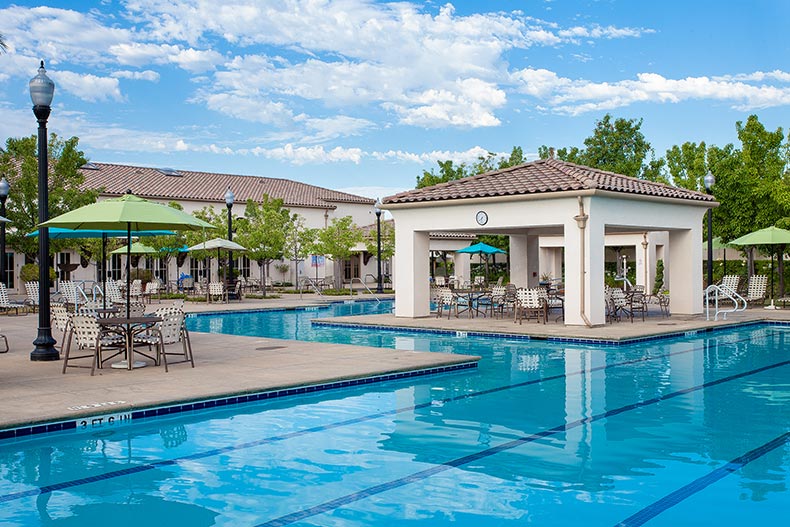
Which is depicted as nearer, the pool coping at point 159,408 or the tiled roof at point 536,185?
the pool coping at point 159,408

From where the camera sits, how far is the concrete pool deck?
8.72 meters

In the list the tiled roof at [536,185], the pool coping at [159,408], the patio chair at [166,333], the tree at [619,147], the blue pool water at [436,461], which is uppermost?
the tree at [619,147]

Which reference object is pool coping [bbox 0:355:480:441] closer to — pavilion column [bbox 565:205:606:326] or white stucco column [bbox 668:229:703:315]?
pavilion column [bbox 565:205:606:326]

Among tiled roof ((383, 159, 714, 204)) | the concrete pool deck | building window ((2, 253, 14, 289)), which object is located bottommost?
the concrete pool deck

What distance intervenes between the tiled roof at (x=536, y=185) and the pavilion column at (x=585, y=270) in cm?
92

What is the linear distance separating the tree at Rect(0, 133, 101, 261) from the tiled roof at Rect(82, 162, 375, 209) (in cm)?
1001

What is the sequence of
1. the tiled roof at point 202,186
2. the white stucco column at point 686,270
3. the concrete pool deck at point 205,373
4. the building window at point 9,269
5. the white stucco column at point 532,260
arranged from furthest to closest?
the tiled roof at point 202,186, the building window at point 9,269, the white stucco column at point 532,260, the white stucco column at point 686,270, the concrete pool deck at point 205,373

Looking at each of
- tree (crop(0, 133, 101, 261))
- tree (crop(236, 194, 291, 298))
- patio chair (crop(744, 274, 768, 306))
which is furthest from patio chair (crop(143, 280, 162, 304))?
patio chair (crop(744, 274, 768, 306))

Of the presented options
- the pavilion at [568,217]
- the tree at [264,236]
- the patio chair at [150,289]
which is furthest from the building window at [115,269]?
the pavilion at [568,217]

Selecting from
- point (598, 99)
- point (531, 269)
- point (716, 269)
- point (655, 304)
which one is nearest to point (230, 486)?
point (531, 269)

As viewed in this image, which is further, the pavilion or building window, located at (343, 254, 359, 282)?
building window, located at (343, 254, 359, 282)

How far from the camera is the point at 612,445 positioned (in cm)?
754

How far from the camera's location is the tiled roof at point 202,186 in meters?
44.4

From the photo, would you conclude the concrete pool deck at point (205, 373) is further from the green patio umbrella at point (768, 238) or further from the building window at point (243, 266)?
the building window at point (243, 266)
